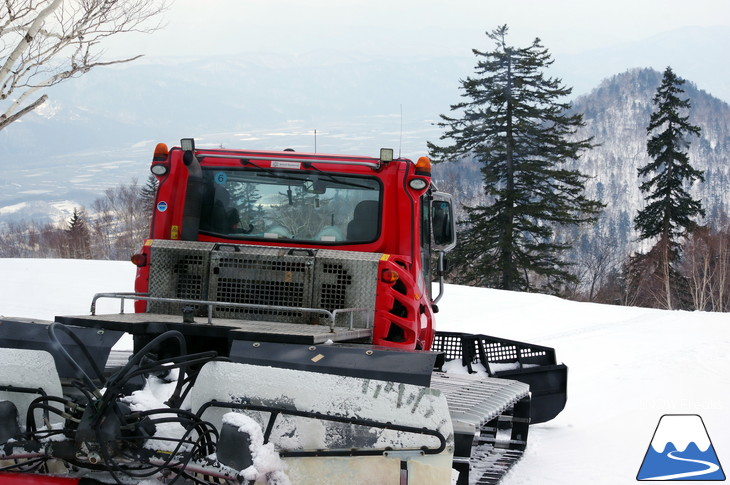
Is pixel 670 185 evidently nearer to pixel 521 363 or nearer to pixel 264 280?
pixel 521 363

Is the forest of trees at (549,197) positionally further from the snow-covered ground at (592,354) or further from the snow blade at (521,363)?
the snow blade at (521,363)

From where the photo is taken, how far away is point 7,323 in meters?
4.73

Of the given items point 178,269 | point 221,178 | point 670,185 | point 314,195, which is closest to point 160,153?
point 221,178

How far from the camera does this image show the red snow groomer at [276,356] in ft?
11.8

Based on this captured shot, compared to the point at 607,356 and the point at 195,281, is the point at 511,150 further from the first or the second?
the point at 195,281

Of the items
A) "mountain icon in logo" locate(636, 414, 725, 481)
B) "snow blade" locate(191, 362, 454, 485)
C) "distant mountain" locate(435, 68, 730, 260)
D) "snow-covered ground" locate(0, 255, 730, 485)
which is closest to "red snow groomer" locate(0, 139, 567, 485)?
"snow blade" locate(191, 362, 454, 485)

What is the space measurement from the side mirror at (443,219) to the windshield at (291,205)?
75cm

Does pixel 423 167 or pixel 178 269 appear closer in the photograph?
pixel 178 269

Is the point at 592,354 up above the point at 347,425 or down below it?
below

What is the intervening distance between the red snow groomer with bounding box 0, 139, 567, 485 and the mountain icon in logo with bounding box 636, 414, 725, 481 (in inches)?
38.1

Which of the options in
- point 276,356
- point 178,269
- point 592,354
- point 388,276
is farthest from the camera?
point 592,354

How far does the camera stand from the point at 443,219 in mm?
7051

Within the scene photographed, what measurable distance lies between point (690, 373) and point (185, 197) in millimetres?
7099

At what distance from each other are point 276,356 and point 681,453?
411 cm
